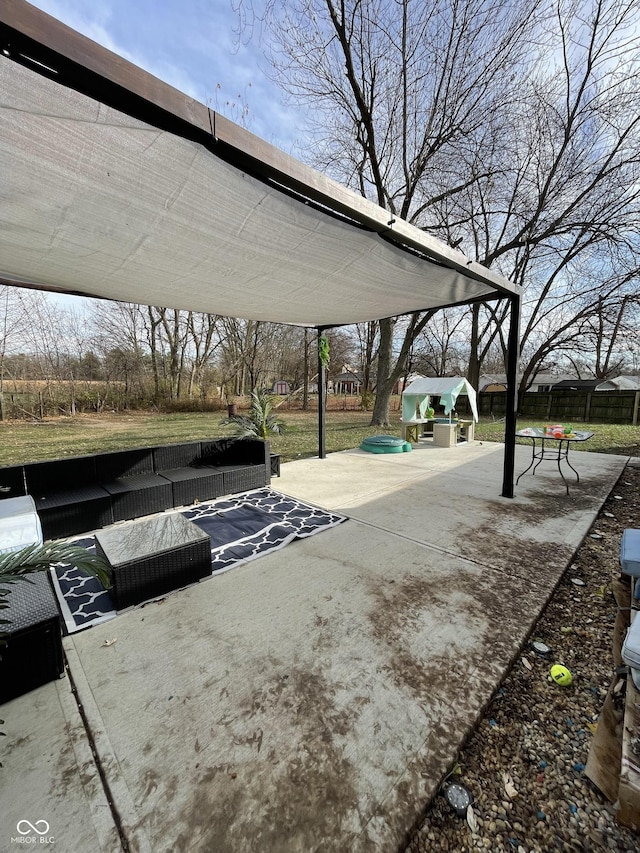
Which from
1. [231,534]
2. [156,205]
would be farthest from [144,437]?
[156,205]

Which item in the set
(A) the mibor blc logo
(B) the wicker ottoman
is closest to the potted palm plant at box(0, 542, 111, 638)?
(B) the wicker ottoman

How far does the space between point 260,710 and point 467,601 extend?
1.47 meters

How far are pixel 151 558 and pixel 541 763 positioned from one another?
2243mm

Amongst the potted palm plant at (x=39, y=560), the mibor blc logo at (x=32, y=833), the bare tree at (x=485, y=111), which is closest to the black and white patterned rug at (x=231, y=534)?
the potted palm plant at (x=39, y=560)

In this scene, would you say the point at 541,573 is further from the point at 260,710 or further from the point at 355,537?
the point at 260,710

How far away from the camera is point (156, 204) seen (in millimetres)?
1964

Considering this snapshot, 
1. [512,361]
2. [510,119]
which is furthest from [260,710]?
[510,119]

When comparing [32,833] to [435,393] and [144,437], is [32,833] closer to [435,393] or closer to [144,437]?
[435,393]

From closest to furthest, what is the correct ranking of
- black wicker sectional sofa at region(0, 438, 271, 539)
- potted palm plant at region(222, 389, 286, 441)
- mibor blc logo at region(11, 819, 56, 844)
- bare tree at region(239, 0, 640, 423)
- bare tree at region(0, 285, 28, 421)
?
mibor blc logo at region(11, 819, 56, 844)
black wicker sectional sofa at region(0, 438, 271, 539)
potted palm plant at region(222, 389, 286, 441)
bare tree at region(239, 0, 640, 423)
bare tree at region(0, 285, 28, 421)

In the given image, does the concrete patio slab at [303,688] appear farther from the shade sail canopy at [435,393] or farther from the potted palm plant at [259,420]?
the shade sail canopy at [435,393]

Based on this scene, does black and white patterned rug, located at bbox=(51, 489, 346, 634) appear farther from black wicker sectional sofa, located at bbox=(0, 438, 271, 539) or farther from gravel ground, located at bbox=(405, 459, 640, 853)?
gravel ground, located at bbox=(405, 459, 640, 853)

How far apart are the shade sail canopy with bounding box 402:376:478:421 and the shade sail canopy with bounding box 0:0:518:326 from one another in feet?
14.3

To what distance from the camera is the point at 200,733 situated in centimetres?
145

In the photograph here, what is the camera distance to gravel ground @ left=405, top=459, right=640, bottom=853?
1114 mm
